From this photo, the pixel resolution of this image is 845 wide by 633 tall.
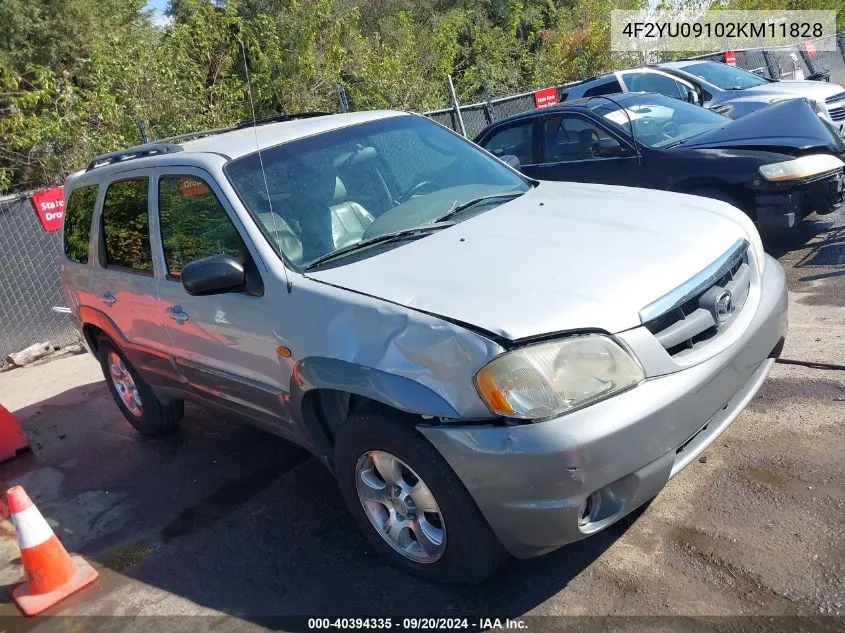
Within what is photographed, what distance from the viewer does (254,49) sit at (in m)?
14.0

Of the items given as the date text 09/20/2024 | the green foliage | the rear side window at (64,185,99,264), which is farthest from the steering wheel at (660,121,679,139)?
the green foliage

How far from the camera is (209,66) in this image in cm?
1431

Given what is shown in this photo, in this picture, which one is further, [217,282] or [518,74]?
[518,74]

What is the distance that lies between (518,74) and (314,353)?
20.3 metres

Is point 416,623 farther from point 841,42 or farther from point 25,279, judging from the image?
point 841,42

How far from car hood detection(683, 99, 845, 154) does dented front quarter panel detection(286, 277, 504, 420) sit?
5.21 meters

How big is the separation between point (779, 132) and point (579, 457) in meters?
5.57

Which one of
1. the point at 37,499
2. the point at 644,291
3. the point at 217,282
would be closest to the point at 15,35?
the point at 37,499

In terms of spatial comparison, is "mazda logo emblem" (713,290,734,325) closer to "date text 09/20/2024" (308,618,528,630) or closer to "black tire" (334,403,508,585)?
"black tire" (334,403,508,585)

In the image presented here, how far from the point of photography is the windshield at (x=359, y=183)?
3.83 meters

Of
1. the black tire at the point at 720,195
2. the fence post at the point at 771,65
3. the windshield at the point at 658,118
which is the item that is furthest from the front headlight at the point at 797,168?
the fence post at the point at 771,65

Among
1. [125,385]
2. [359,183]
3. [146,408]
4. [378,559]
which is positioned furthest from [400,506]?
[125,385]

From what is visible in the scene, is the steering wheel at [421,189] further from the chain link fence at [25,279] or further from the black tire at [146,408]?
the chain link fence at [25,279]

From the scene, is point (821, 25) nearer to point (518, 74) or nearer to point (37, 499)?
point (518, 74)
